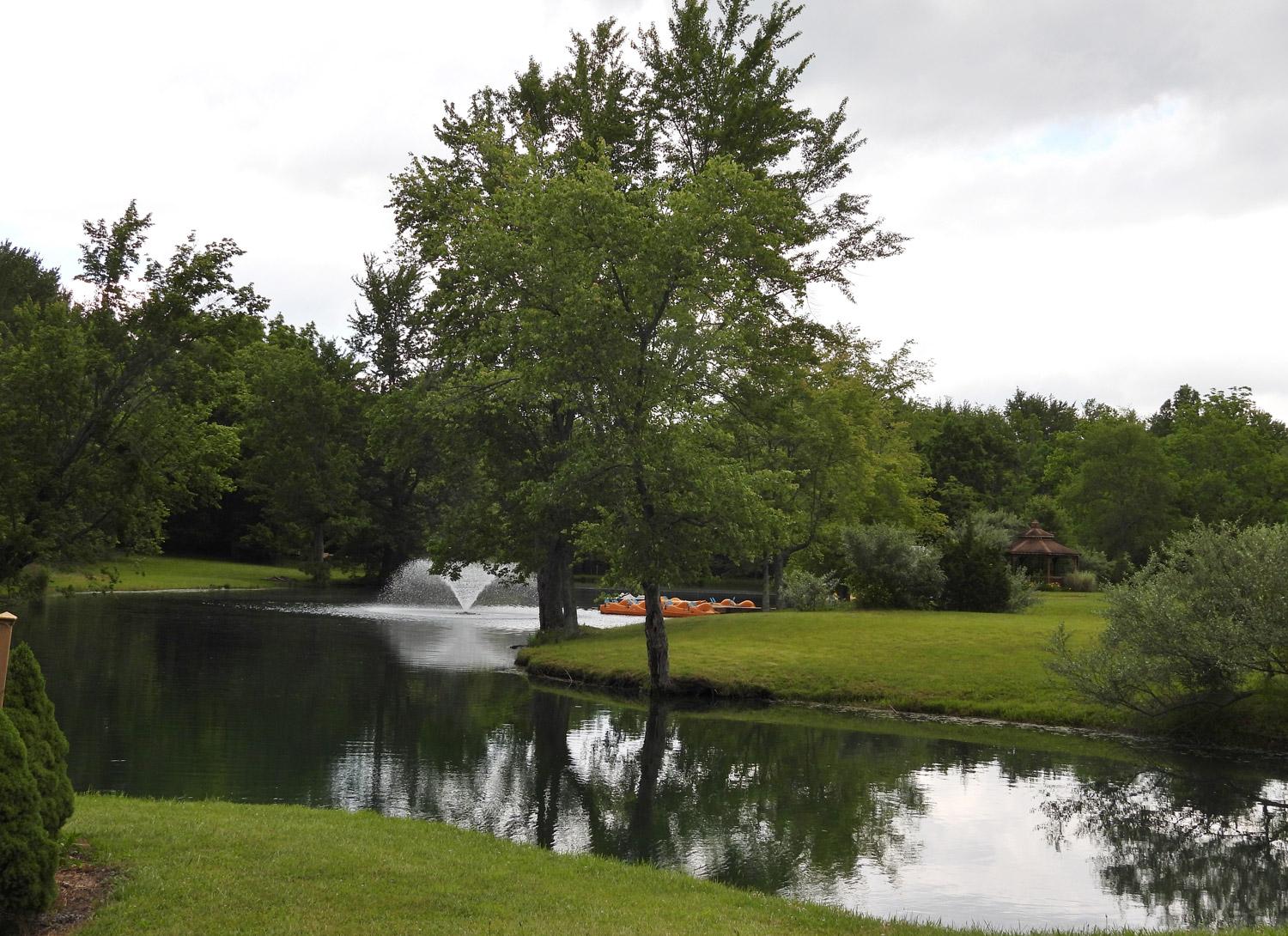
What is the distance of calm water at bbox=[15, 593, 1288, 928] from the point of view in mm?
12789

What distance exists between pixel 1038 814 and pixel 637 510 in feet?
41.5

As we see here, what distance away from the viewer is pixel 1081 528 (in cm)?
6919

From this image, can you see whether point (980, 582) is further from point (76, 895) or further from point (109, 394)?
point (76, 895)

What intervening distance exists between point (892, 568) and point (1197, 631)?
746 inches

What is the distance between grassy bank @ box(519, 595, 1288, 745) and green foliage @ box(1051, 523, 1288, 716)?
86cm

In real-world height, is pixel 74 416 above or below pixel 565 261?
below

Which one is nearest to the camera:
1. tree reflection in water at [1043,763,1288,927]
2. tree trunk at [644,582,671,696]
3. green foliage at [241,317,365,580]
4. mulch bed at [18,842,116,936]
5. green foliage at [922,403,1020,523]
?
mulch bed at [18,842,116,936]

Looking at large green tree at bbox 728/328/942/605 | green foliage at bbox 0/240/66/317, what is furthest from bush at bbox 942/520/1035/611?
green foliage at bbox 0/240/66/317

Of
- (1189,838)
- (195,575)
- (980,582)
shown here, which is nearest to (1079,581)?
(980,582)

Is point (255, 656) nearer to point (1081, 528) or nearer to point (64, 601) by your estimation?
point (64, 601)

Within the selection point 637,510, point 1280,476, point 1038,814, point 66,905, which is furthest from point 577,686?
point 1280,476

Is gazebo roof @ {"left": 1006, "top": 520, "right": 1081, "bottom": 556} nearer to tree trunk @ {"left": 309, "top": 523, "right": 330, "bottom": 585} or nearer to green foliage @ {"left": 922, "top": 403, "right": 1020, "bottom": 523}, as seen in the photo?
green foliage @ {"left": 922, "top": 403, "right": 1020, "bottom": 523}

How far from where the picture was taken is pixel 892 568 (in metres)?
38.7

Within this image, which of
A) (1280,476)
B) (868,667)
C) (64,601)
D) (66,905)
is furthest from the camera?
(1280,476)
